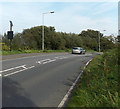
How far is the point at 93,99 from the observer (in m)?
8.12

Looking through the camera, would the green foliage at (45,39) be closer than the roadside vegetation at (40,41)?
No

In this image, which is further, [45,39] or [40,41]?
[45,39]

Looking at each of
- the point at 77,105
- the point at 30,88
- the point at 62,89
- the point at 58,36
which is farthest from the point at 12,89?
the point at 58,36

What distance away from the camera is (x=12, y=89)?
10352mm

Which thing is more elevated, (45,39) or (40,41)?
(45,39)

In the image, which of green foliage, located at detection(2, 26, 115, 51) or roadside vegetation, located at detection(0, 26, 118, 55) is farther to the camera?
green foliage, located at detection(2, 26, 115, 51)

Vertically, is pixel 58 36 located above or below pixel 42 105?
above

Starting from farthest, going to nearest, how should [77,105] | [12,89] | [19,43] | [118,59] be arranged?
[19,43] < [118,59] < [12,89] < [77,105]

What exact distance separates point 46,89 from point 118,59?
7496mm

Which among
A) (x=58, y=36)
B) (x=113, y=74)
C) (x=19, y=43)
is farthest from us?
(x=58, y=36)

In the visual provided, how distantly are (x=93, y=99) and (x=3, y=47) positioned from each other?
36906mm

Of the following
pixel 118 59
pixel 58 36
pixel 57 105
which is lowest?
pixel 57 105

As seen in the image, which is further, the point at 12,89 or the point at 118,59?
the point at 118,59

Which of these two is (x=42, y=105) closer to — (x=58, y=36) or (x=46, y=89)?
(x=46, y=89)
